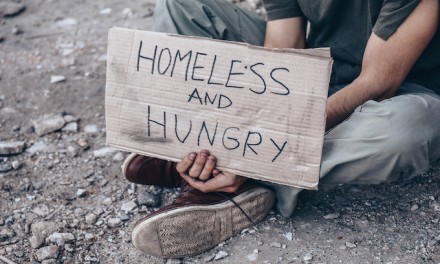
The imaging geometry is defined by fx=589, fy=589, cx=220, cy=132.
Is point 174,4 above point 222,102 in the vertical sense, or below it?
above

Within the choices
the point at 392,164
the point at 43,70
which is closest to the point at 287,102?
the point at 392,164

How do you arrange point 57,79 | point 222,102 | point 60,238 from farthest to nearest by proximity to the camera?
point 57,79
point 60,238
point 222,102

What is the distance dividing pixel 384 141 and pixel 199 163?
1.97 feet

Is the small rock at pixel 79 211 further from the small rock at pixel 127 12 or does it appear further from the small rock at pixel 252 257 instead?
the small rock at pixel 127 12

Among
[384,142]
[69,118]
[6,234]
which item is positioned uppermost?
[384,142]

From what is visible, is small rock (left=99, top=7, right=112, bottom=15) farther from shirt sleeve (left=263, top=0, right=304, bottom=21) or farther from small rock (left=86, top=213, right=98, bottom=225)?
small rock (left=86, top=213, right=98, bottom=225)

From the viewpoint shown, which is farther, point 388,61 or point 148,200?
point 148,200

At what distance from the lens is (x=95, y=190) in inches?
97.4

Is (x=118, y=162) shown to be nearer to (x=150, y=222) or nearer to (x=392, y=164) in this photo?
(x=150, y=222)

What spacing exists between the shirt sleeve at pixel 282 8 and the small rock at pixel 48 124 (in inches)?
47.6

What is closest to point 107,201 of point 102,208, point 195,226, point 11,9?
point 102,208

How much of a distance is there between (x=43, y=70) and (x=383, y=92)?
2.09 m

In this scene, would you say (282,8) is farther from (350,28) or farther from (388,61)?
(388,61)

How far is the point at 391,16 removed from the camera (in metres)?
1.93
